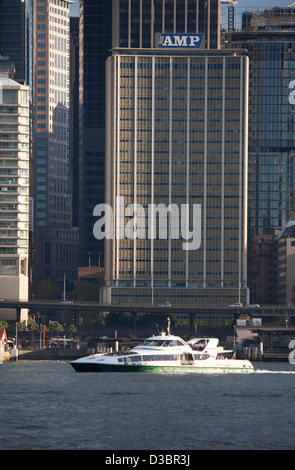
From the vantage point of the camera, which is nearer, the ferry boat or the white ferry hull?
the white ferry hull

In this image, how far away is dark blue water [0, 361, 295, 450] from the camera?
95.4 metres

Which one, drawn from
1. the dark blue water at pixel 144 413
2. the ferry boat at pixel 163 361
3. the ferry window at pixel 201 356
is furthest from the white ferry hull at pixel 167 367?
the dark blue water at pixel 144 413

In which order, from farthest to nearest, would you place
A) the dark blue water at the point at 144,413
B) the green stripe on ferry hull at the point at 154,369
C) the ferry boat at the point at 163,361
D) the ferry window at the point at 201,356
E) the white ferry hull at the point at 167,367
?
the ferry window at the point at 201,356, the ferry boat at the point at 163,361, the white ferry hull at the point at 167,367, the green stripe on ferry hull at the point at 154,369, the dark blue water at the point at 144,413

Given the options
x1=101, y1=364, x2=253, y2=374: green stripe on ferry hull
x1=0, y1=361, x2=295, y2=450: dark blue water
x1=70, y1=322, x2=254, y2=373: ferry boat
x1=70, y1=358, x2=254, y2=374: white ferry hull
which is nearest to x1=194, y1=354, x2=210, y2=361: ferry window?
x1=70, y1=322, x2=254, y2=373: ferry boat

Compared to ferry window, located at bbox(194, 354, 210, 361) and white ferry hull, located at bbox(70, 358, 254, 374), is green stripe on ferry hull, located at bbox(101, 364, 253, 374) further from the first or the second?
ferry window, located at bbox(194, 354, 210, 361)

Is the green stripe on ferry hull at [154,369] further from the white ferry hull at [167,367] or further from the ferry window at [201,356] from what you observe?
the ferry window at [201,356]

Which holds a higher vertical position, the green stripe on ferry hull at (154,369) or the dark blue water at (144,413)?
the dark blue water at (144,413)

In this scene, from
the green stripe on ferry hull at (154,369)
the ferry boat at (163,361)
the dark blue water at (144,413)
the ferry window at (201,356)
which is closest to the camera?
the dark blue water at (144,413)

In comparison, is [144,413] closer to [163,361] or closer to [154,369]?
[154,369]

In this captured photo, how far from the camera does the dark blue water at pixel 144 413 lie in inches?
3755

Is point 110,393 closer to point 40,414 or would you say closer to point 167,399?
point 167,399

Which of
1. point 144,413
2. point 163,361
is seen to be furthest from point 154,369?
point 144,413

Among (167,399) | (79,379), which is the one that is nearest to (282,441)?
(167,399)
